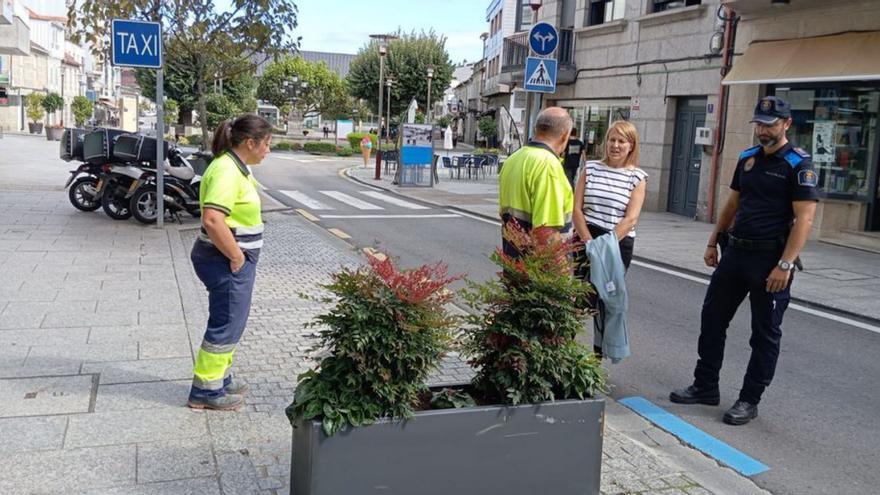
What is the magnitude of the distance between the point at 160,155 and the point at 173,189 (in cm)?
93

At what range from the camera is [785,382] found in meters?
5.75

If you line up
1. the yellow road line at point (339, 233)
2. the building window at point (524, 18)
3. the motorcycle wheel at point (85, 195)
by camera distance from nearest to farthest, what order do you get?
the yellow road line at point (339, 233), the motorcycle wheel at point (85, 195), the building window at point (524, 18)

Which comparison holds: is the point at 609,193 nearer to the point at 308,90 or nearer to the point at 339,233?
the point at 339,233

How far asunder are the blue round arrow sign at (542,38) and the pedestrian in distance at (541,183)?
7.44 m

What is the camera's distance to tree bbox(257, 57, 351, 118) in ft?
229

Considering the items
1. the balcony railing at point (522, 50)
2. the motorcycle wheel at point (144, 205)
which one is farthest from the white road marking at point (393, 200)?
the motorcycle wheel at point (144, 205)

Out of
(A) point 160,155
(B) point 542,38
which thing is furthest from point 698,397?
(A) point 160,155

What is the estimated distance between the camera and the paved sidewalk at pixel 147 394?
3744 mm

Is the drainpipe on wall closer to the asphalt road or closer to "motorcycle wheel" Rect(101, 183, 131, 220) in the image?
the asphalt road

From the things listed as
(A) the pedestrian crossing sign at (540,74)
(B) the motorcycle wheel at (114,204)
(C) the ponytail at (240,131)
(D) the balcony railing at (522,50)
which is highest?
(D) the balcony railing at (522,50)

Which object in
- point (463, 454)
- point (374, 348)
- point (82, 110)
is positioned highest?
point (82, 110)

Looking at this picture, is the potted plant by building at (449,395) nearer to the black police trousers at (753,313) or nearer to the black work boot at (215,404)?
the black work boot at (215,404)

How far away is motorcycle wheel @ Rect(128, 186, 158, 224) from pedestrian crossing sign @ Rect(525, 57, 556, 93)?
5.95 meters

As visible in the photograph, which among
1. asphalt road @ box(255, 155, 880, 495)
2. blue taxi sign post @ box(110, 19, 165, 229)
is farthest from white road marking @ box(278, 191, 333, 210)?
asphalt road @ box(255, 155, 880, 495)
